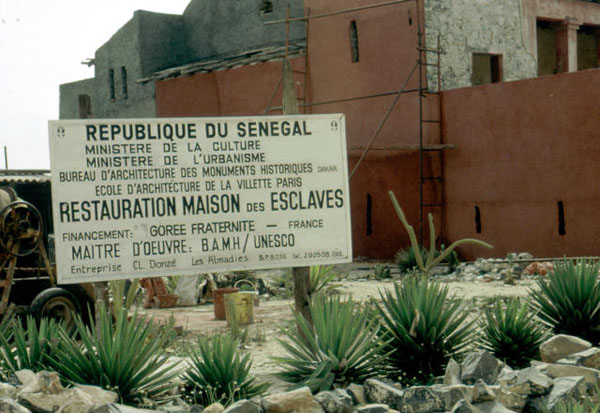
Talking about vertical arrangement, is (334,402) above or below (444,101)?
below

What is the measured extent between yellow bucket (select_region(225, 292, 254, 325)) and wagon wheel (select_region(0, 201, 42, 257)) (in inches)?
110

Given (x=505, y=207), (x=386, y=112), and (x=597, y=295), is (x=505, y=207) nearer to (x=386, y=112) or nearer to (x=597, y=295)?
(x=386, y=112)

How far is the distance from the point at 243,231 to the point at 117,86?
26741 millimetres

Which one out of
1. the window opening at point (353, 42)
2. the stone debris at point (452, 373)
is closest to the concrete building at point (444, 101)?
the window opening at point (353, 42)

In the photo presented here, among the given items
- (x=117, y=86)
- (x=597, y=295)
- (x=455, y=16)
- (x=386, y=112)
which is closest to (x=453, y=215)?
(x=386, y=112)

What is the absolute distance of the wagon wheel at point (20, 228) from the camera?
30.4 ft

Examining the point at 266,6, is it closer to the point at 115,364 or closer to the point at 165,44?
the point at 165,44

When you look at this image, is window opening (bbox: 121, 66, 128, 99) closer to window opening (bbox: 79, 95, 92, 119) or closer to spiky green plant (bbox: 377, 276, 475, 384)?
window opening (bbox: 79, 95, 92, 119)

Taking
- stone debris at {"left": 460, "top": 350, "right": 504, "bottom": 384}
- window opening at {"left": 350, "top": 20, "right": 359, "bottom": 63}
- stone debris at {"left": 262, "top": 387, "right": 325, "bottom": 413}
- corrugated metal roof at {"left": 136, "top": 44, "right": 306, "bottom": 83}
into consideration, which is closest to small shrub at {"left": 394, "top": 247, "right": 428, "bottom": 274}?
window opening at {"left": 350, "top": 20, "right": 359, "bottom": 63}

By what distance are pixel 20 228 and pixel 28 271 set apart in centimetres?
97

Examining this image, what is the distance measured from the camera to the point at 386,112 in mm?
21031

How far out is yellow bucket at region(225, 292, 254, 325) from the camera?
11.2m

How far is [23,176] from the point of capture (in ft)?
36.0

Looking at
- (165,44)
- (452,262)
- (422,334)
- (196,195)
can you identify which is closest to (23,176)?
(196,195)
